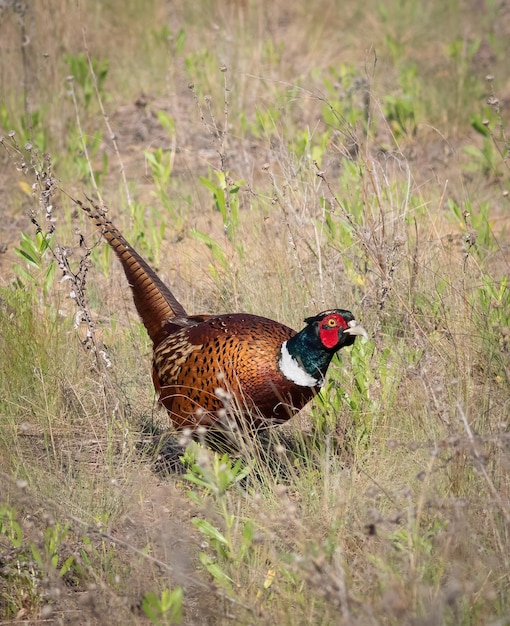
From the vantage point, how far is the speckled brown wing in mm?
3191

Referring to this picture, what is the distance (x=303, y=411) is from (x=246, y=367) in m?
0.68

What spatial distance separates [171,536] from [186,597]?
0.61 feet

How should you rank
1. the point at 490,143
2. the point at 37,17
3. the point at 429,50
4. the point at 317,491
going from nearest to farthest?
1. the point at 317,491
2. the point at 490,143
3. the point at 37,17
4. the point at 429,50

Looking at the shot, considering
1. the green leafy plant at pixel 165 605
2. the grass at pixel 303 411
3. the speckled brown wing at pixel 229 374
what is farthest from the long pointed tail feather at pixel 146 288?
the green leafy plant at pixel 165 605

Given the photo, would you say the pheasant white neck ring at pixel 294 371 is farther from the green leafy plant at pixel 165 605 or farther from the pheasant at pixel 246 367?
the green leafy plant at pixel 165 605

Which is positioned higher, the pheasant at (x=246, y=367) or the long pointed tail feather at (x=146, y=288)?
the long pointed tail feather at (x=146, y=288)

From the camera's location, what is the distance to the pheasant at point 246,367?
315 centimetres

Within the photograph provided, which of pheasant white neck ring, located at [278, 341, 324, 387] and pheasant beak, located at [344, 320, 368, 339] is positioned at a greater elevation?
pheasant beak, located at [344, 320, 368, 339]

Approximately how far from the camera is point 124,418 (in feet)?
11.7

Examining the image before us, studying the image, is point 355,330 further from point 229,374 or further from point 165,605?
point 165,605

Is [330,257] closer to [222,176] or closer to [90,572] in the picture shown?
[222,176]

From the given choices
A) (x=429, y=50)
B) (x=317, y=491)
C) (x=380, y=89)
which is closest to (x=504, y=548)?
(x=317, y=491)

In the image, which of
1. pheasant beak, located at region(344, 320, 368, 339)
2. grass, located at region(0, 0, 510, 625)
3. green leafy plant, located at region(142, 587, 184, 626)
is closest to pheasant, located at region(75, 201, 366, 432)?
pheasant beak, located at region(344, 320, 368, 339)

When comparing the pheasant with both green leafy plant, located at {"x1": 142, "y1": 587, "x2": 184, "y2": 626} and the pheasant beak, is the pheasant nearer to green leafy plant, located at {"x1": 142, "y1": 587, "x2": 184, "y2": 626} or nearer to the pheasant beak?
the pheasant beak
